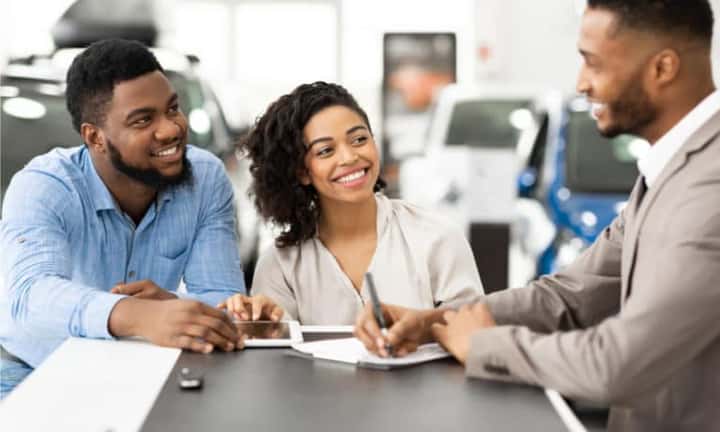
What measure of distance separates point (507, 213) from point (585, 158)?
65 cm

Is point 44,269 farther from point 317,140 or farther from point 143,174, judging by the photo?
point 317,140

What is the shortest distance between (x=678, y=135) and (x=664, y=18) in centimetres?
19

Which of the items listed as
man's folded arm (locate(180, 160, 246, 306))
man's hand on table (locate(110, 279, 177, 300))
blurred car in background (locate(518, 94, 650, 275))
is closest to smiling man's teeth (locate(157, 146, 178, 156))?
man's folded arm (locate(180, 160, 246, 306))

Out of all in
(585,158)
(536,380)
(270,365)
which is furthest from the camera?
(585,158)

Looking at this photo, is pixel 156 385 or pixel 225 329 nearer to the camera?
pixel 156 385

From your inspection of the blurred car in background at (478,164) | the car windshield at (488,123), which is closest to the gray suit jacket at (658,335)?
the blurred car in background at (478,164)

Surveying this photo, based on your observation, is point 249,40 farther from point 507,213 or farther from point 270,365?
point 270,365

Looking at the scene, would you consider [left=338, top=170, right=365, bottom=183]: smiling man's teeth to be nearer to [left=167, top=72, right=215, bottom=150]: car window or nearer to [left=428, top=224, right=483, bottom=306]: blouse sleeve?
[left=428, top=224, right=483, bottom=306]: blouse sleeve

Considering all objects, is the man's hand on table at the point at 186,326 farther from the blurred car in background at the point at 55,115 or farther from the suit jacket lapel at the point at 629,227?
the blurred car in background at the point at 55,115

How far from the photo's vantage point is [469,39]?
22.5ft

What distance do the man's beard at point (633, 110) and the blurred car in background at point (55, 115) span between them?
3.97 meters

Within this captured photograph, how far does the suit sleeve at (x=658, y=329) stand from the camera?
1.72 meters

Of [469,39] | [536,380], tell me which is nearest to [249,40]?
[469,39]

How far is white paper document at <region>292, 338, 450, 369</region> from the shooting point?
2004 mm
